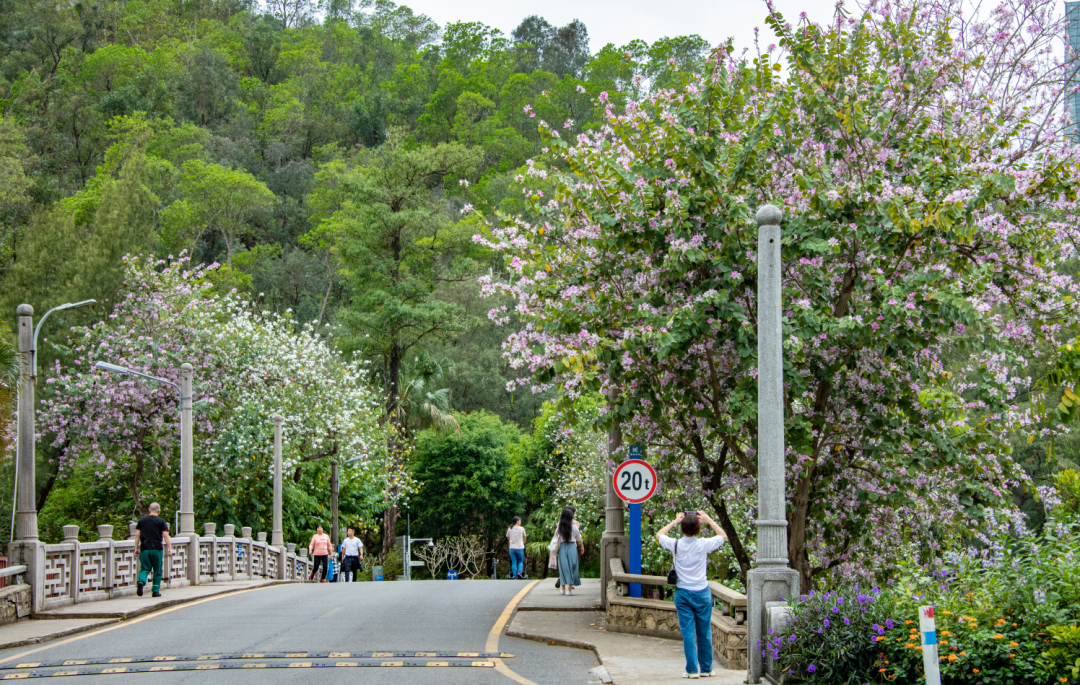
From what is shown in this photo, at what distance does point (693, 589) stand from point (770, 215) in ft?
12.3

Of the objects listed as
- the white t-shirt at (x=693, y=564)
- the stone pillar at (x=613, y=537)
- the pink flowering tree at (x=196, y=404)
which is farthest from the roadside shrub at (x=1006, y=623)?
the pink flowering tree at (x=196, y=404)

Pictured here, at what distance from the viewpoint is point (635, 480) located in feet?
46.6

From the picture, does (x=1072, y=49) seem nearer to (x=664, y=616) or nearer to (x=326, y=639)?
(x=664, y=616)

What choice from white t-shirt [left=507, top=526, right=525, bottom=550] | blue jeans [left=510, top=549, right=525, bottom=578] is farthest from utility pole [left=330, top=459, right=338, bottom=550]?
white t-shirt [left=507, top=526, right=525, bottom=550]

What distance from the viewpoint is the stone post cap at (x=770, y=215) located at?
34.5 ft

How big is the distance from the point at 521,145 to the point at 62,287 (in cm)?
4931

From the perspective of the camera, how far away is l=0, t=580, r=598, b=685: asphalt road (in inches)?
429

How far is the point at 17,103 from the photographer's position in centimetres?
7125

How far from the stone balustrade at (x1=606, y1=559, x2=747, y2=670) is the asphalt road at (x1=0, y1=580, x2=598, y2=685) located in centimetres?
139

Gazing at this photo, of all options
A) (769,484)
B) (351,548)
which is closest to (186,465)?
(351,548)

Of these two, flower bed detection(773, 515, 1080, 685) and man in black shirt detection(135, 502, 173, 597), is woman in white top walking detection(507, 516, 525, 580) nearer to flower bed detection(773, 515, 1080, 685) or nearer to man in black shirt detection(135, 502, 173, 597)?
man in black shirt detection(135, 502, 173, 597)

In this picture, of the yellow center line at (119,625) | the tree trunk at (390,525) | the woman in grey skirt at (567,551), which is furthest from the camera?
the tree trunk at (390,525)

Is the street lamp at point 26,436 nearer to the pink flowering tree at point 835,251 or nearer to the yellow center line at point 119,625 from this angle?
the yellow center line at point 119,625

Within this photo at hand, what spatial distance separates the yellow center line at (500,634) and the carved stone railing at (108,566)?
7.39 metres
